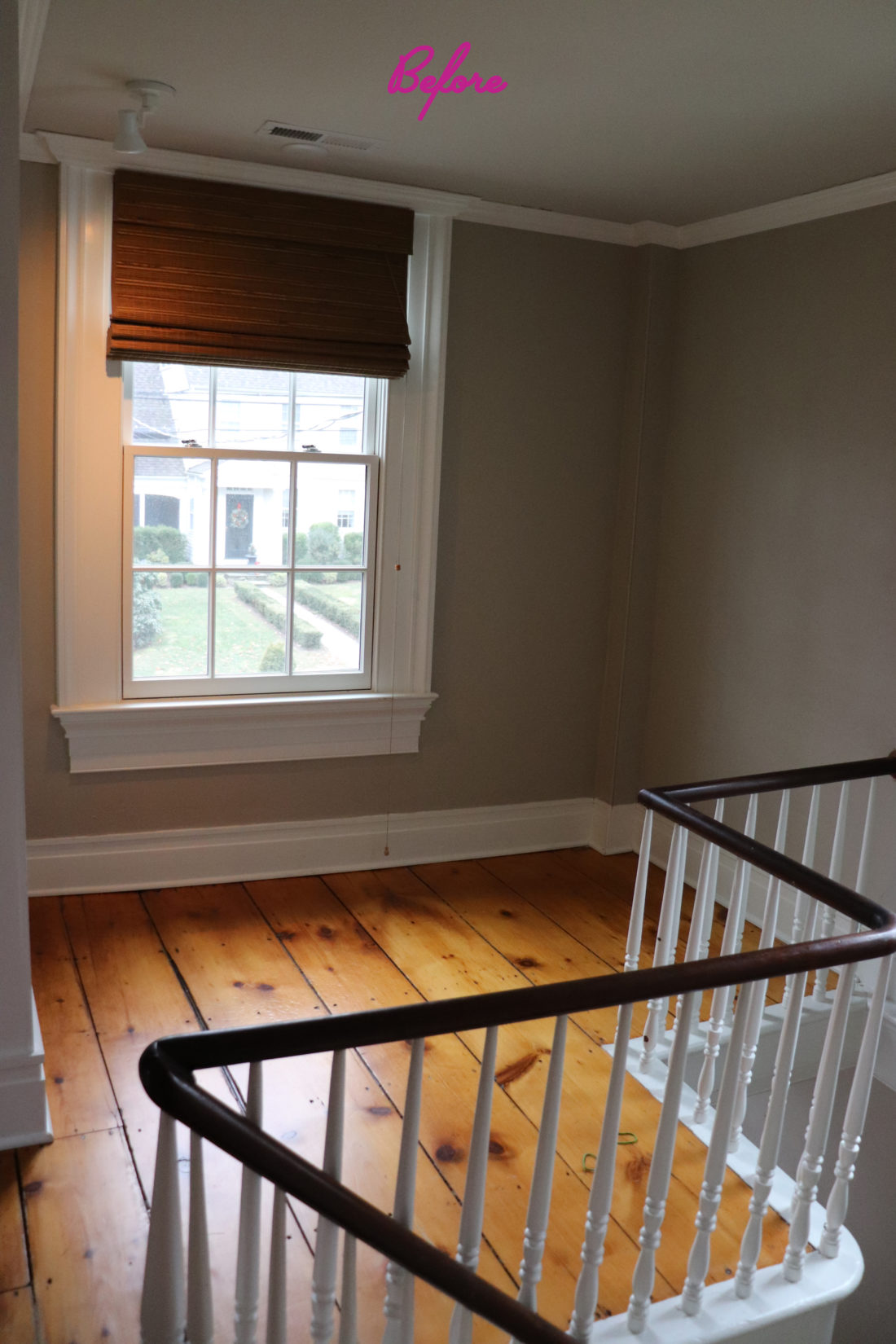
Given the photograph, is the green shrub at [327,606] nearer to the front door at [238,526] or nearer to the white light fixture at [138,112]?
the front door at [238,526]

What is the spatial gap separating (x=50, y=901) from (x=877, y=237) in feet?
11.6

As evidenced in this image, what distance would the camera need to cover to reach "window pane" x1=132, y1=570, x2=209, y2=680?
4016mm

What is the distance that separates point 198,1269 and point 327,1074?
56.9 inches

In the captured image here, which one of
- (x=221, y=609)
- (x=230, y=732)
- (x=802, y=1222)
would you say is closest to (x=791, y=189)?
(x=221, y=609)

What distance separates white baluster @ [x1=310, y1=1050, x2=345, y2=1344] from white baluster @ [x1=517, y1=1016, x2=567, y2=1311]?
348 mm

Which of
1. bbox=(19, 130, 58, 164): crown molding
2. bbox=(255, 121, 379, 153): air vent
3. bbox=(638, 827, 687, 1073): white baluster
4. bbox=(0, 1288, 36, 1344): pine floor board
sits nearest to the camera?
bbox=(0, 1288, 36, 1344): pine floor board

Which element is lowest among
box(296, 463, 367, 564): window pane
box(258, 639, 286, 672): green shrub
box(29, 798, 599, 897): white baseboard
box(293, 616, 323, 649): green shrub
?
box(29, 798, 599, 897): white baseboard

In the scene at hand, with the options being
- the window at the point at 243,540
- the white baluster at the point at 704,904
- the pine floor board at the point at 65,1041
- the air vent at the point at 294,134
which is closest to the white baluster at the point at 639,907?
the white baluster at the point at 704,904

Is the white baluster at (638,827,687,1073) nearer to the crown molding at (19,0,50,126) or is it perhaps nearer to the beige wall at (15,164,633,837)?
the beige wall at (15,164,633,837)

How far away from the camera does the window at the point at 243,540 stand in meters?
3.96

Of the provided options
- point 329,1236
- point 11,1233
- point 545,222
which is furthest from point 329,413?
point 329,1236

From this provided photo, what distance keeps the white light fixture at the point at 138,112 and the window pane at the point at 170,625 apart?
4.68ft

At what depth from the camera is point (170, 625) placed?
4.06 metres

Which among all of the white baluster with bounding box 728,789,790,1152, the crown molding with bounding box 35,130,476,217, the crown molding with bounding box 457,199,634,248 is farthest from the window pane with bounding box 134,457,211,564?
the white baluster with bounding box 728,789,790,1152
